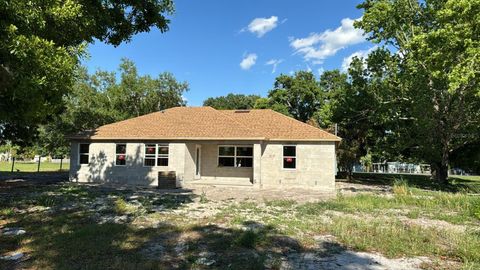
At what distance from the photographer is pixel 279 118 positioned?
2473cm

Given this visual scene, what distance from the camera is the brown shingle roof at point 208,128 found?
21016mm

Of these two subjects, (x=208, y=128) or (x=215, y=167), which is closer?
(x=208, y=128)

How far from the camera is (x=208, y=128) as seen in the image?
2231 centimetres

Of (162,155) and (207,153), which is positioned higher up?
(207,153)

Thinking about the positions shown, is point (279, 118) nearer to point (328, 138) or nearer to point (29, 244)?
point (328, 138)

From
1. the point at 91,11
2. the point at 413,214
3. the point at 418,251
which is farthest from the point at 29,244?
the point at 413,214

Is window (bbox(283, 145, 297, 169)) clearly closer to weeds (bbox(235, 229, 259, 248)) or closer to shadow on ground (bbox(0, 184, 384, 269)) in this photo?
shadow on ground (bbox(0, 184, 384, 269))

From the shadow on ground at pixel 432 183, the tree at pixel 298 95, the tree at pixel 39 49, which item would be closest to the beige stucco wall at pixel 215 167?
the shadow on ground at pixel 432 183

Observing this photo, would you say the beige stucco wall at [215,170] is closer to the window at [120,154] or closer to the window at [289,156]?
the window at [289,156]

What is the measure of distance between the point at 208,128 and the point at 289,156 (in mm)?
5133

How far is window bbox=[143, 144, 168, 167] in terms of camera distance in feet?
70.6

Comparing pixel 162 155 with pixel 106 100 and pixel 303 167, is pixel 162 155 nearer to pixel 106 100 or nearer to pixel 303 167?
pixel 303 167

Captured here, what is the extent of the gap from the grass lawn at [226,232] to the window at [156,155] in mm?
7917

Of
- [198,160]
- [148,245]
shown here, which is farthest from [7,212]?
[198,160]
